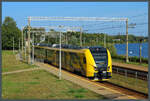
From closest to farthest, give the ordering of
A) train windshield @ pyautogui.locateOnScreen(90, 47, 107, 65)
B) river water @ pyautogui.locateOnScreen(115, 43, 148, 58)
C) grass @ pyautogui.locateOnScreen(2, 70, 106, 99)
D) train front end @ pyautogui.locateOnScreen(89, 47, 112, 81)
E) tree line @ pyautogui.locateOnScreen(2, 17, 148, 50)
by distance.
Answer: grass @ pyautogui.locateOnScreen(2, 70, 106, 99) → train front end @ pyautogui.locateOnScreen(89, 47, 112, 81) → train windshield @ pyautogui.locateOnScreen(90, 47, 107, 65) → river water @ pyautogui.locateOnScreen(115, 43, 148, 58) → tree line @ pyautogui.locateOnScreen(2, 17, 148, 50)

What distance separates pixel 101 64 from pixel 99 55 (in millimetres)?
690

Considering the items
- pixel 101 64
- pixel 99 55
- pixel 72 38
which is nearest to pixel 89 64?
pixel 101 64

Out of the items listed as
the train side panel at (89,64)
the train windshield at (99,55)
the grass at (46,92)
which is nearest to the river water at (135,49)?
the train windshield at (99,55)

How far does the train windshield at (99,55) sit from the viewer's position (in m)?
18.8

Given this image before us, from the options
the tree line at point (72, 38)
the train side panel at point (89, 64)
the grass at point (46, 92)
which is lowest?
the grass at point (46, 92)

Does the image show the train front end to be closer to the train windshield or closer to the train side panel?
the train windshield

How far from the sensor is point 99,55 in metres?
19.0

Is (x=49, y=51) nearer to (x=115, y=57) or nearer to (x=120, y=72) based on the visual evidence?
(x=115, y=57)

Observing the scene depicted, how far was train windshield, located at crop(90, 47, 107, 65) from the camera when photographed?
18.8m

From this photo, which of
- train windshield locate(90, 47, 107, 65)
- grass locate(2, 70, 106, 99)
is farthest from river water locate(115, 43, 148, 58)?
grass locate(2, 70, 106, 99)

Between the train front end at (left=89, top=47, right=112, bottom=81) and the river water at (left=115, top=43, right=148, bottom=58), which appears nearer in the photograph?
the train front end at (left=89, top=47, right=112, bottom=81)

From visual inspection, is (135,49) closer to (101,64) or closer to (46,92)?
(101,64)

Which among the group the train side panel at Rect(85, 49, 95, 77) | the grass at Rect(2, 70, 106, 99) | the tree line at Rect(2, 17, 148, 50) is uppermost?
the tree line at Rect(2, 17, 148, 50)

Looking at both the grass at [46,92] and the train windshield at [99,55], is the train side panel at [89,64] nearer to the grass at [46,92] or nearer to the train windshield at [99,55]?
the train windshield at [99,55]
